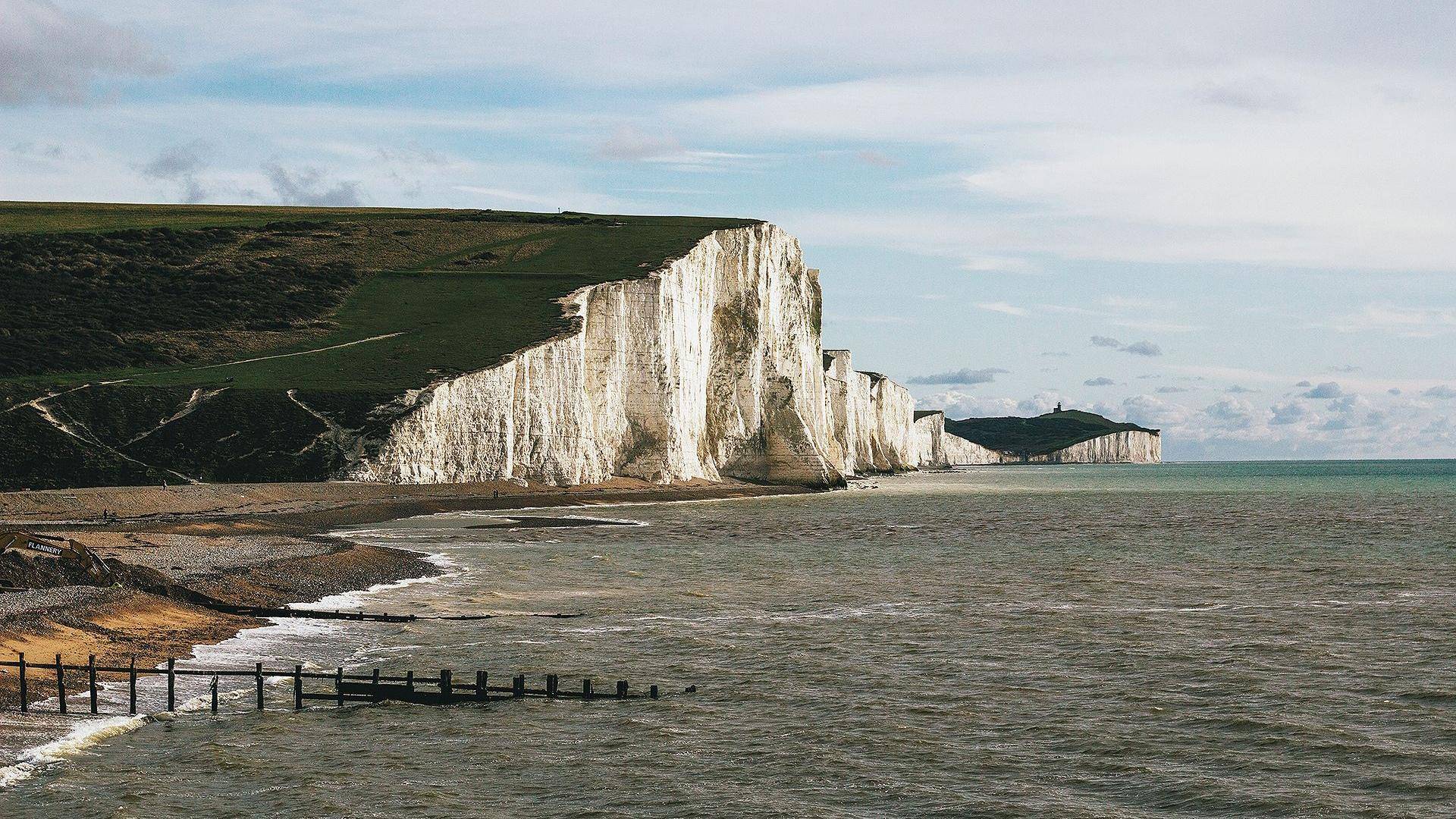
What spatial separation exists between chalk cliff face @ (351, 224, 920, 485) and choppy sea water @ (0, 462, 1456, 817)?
26143 mm

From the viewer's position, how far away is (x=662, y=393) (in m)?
80.7

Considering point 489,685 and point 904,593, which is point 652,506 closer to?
point 904,593

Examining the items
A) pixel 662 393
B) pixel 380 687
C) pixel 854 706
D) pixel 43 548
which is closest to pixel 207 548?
pixel 43 548

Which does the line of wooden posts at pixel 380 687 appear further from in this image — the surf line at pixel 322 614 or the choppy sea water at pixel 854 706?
the surf line at pixel 322 614

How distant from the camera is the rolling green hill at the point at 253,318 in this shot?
196ft

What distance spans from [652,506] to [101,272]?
5131 cm

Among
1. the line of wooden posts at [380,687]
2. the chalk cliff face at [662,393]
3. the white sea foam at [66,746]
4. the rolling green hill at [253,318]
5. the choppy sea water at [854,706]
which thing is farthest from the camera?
the chalk cliff face at [662,393]

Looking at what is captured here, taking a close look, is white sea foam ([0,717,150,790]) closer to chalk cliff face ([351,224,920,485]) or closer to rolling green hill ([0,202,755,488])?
rolling green hill ([0,202,755,488])

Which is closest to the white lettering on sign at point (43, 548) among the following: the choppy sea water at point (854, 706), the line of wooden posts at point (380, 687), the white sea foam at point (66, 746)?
the choppy sea water at point (854, 706)

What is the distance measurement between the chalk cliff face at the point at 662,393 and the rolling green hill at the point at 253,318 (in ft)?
7.31

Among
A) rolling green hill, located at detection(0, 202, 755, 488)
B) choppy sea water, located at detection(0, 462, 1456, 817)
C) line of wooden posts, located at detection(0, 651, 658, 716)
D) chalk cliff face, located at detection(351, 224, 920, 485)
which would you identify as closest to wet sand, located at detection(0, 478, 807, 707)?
line of wooden posts, located at detection(0, 651, 658, 716)

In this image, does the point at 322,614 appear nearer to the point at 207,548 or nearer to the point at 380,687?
the point at 380,687

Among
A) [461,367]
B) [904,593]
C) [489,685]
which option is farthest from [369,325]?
[489,685]

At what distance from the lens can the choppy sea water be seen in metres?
15.0
